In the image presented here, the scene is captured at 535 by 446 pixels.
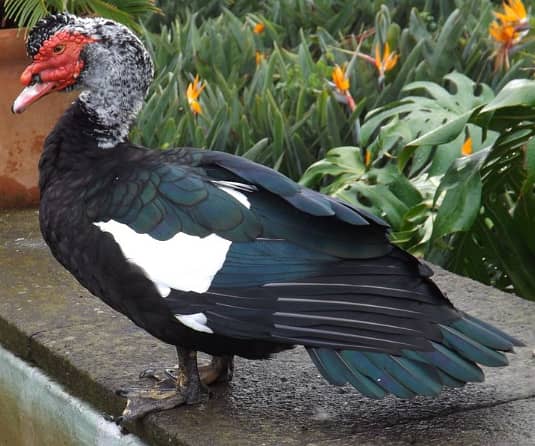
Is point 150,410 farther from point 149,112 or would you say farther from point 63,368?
point 149,112

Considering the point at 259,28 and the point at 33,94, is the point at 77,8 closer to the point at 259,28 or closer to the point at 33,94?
the point at 259,28

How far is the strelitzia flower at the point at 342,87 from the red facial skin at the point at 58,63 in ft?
6.68

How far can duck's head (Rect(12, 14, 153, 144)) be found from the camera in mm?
3359

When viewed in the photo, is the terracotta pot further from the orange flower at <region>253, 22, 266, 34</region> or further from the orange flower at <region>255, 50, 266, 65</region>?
the orange flower at <region>253, 22, 266, 34</region>

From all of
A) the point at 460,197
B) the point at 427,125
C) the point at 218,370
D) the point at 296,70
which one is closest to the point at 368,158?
the point at 427,125

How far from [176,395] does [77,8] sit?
2447 millimetres

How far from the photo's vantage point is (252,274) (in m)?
3.04

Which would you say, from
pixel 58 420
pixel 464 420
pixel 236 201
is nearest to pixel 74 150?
pixel 236 201

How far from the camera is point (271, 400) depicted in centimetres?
330

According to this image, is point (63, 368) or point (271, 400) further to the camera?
point (63, 368)

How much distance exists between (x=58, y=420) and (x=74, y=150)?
0.78 m

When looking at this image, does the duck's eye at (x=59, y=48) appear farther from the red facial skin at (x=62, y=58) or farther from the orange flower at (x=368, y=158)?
the orange flower at (x=368, y=158)

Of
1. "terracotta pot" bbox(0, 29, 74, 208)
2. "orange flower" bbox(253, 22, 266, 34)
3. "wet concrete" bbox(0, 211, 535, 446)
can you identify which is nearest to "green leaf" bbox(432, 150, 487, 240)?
"wet concrete" bbox(0, 211, 535, 446)

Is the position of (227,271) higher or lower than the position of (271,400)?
higher
